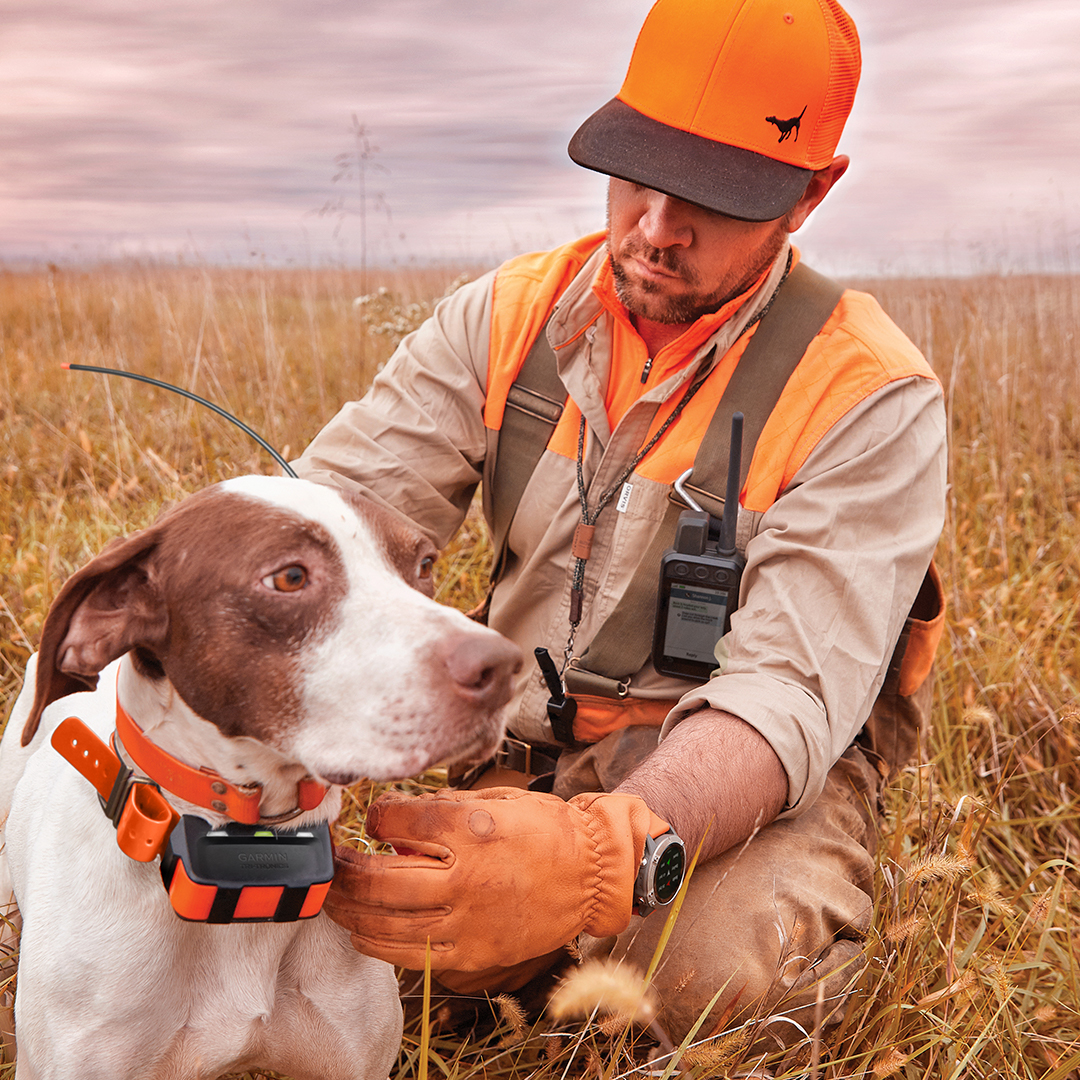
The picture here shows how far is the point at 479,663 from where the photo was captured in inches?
58.9

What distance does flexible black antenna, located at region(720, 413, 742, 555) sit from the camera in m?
2.38

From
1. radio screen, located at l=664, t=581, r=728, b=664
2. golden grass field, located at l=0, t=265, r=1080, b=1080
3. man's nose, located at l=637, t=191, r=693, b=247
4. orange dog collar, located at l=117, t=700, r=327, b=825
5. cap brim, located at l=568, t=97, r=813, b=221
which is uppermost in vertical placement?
cap brim, located at l=568, t=97, r=813, b=221

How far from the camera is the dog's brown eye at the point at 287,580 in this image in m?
1.60

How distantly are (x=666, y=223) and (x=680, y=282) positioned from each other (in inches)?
6.1

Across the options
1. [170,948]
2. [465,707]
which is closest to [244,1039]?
[170,948]

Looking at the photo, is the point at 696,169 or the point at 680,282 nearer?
the point at 696,169

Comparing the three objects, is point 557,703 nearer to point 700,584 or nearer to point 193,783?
point 700,584

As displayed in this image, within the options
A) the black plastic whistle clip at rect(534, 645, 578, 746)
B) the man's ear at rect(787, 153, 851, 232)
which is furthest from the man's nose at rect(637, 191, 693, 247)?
the black plastic whistle clip at rect(534, 645, 578, 746)

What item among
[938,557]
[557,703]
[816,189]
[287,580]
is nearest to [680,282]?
[816,189]

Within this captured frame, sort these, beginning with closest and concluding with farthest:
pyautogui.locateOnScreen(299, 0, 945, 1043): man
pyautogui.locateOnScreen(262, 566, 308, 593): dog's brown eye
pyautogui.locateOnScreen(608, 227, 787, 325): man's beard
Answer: pyautogui.locateOnScreen(262, 566, 308, 593): dog's brown eye → pyautogui.locateOnScreen(299, 0, 945, 1043): man → pyautogui.locateOnScreen(608, 227, 787, 325): man's beard

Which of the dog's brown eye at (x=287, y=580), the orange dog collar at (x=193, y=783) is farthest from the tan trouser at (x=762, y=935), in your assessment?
the dog's brown eye at (x=287, y=580)

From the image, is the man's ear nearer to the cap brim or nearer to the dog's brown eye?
the cap brim

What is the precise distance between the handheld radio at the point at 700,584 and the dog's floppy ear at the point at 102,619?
1289 millimetres

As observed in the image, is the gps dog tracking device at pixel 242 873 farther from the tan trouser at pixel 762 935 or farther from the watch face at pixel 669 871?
the tan trouser at pixel 762 935
